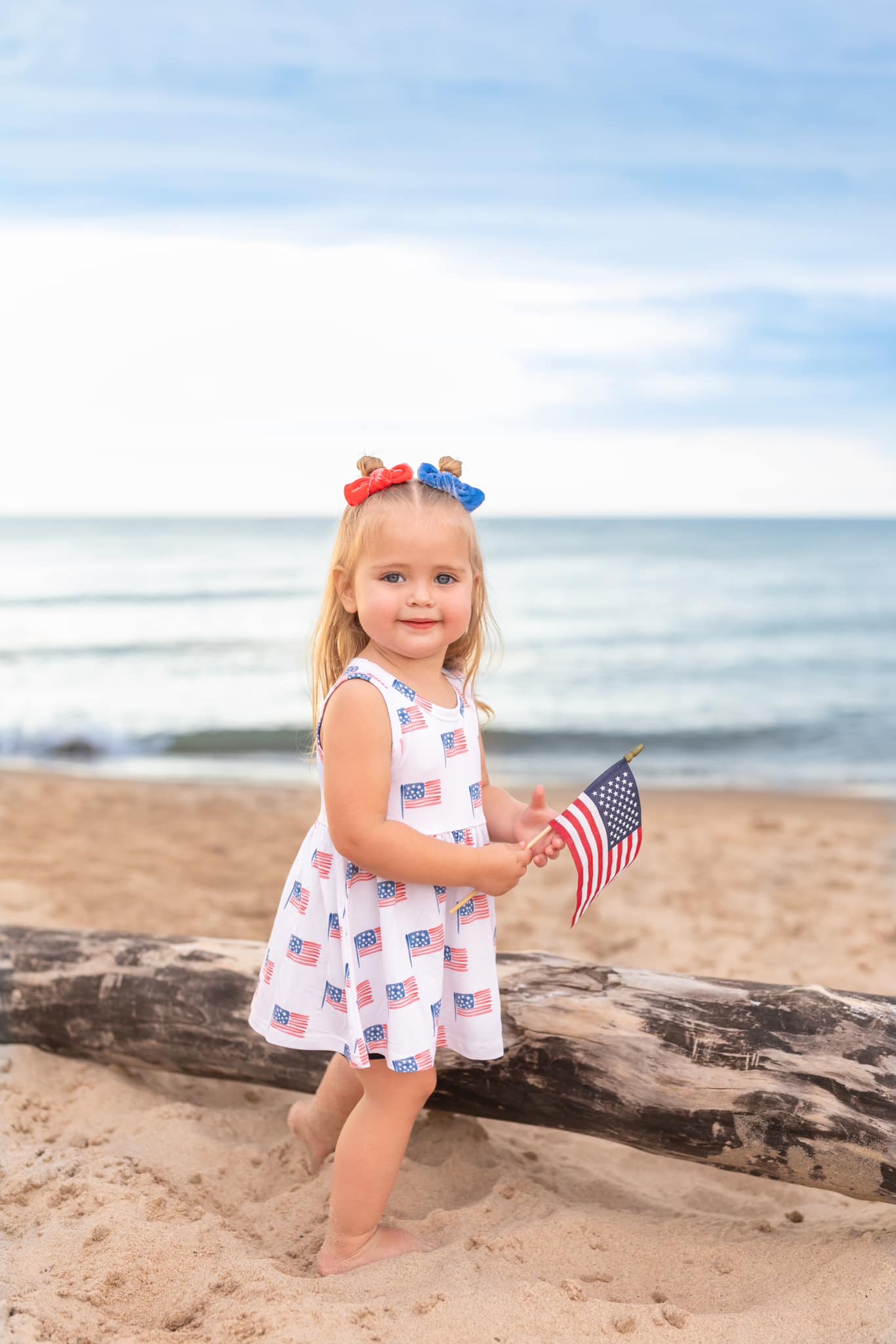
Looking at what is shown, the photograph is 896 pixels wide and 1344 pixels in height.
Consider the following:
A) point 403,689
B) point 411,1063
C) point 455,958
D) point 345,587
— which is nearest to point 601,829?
point 455,958

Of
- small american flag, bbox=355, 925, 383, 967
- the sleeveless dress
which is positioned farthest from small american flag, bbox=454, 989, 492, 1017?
small american flag, bbox=355, 925, 383, 967

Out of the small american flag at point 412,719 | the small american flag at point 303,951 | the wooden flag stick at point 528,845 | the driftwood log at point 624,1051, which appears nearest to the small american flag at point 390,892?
the wooden flag stick at point 528,845

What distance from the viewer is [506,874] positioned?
7.66ft

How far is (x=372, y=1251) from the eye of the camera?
8.07ft

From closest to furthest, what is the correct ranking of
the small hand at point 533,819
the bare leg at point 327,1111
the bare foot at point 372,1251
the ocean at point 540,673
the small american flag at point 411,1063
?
the small american flag at point 411,1063 < the bare foot at point 372,1251 < the small hand at point 533,819 < the bare leg at point 327,1111 < the ocean at point 540,673

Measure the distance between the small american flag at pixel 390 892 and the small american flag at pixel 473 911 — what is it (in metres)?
0.18

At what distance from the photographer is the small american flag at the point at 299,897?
8.20 ft

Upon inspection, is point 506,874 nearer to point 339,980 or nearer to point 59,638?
point 339,980

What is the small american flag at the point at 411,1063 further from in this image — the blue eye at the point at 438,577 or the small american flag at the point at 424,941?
the blue eye at the point at 438,577

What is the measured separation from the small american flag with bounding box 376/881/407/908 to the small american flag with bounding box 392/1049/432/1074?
1.12ft

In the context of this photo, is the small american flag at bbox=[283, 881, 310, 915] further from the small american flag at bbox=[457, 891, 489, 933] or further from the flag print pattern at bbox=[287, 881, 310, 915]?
the small american flag at bbox=[457, 891, 489, 933]

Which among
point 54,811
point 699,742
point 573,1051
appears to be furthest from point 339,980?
point 699,742

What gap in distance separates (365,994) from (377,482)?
1.20 metres

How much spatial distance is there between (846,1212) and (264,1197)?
1625 millimetres
